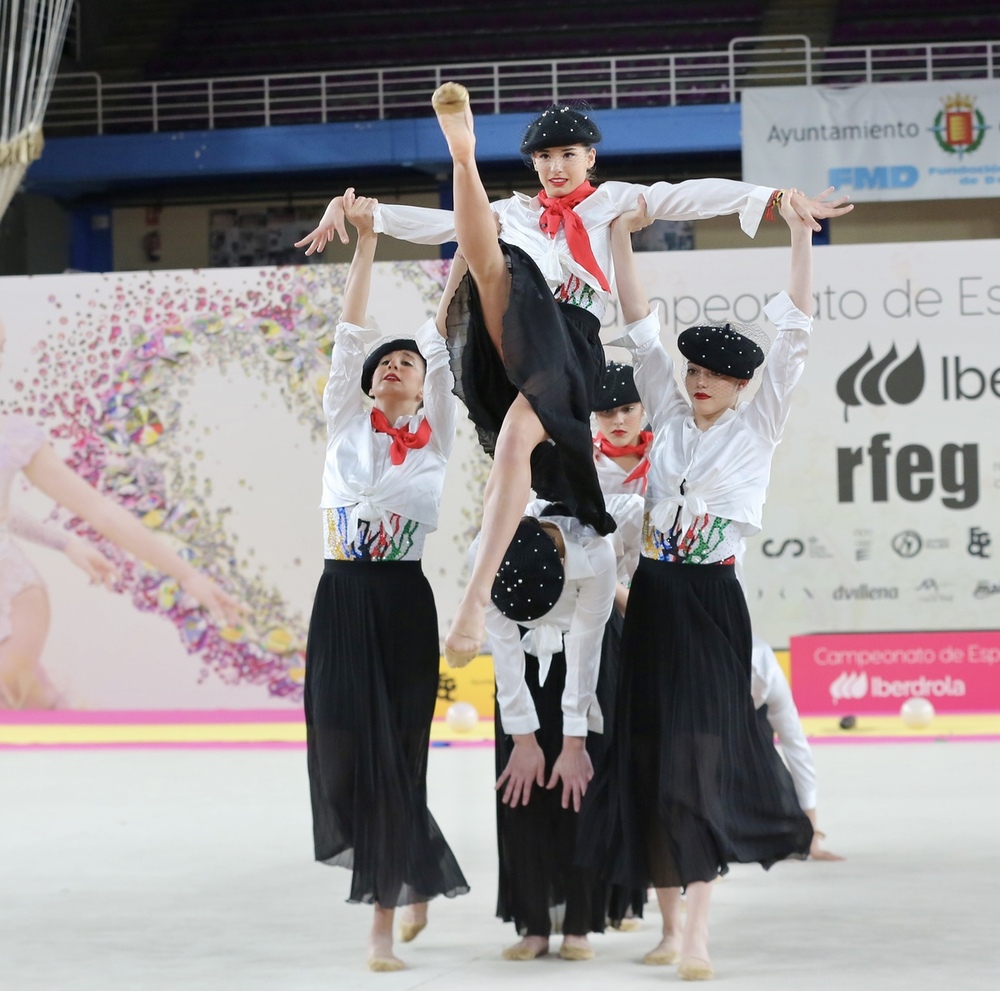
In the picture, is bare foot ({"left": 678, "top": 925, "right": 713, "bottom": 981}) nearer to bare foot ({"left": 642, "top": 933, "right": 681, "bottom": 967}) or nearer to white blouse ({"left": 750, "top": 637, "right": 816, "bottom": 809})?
bare foot ({"left": 642, "top": 933, "right": 681, "bottom": 967})

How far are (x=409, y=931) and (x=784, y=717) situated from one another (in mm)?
1559

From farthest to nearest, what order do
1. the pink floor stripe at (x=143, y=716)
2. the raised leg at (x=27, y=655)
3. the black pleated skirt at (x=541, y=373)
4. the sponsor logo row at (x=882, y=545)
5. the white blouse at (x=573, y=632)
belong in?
the raised leg at (x=27, y=655) → the pink floor stripe at (x=143, y=716) → the sponsor logo row at (x=882, y=545) → the white blouse at (x=573, y=632) → the black pleated skirt at (x=541, y=373)

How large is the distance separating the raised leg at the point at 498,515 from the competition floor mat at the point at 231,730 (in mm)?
4035

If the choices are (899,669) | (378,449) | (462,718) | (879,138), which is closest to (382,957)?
(378,449)

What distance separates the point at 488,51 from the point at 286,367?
798 centimetres

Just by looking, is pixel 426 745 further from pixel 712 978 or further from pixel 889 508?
pixel 889 508

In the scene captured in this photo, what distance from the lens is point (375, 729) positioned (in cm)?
359

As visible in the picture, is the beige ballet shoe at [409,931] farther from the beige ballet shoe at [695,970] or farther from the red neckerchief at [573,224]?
the red neckerchief at [573,224]

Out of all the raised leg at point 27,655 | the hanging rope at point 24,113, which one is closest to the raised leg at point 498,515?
the raised leg at point 27,655

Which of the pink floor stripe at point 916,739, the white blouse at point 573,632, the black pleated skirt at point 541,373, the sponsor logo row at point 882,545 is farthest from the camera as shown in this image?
the sponsor logo row at point 882,545

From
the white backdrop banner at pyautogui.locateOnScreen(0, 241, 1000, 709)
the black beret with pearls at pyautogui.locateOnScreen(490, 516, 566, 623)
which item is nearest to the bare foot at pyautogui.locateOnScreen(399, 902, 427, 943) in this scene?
the black beret with pearls at pyautogui.locateOnScreen(490, 516, 566, 623)

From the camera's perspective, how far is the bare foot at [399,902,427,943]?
3717 millimetres

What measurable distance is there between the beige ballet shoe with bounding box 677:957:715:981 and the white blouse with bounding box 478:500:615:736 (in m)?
Answer: 0.56

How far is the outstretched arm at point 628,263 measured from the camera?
11.4 ft
